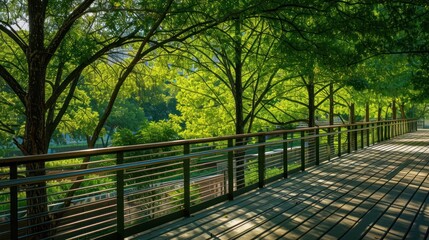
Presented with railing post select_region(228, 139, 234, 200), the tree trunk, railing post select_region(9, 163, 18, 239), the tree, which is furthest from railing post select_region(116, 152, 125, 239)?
the tree trunk

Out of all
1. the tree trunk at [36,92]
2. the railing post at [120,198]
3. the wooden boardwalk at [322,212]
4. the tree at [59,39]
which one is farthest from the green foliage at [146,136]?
the railing post at [120,198]

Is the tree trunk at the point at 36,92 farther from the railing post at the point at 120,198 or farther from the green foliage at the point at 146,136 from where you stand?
the green foliage at the point at 146,136

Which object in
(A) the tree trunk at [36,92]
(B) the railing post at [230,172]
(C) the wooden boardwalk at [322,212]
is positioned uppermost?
(A) the tree trunk at [36,92]

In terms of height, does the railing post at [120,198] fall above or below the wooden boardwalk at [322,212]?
above

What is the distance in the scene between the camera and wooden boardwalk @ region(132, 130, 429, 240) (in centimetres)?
544

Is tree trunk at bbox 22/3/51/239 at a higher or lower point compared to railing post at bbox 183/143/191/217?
higher

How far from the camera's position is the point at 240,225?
5.83 metres

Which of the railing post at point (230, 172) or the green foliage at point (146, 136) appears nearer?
the railing post at point (230, 172)

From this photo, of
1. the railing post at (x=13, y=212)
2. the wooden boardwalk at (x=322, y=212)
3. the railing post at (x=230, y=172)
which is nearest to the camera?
the railing post at (x=13, y=212)

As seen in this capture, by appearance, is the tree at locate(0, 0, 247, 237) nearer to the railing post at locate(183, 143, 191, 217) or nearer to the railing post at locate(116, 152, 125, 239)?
the railing post at locate(116, 152, 125, 239)

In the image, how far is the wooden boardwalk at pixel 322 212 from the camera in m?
5.44

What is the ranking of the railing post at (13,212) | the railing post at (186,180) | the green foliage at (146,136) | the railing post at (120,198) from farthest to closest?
the green foliage at (146,136) → the railing post at (186,180) → the railing post at (120,198) → the railing post at (13,212)

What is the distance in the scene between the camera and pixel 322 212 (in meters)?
6.67

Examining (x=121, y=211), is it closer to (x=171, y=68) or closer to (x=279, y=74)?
(x=171, y=68)
